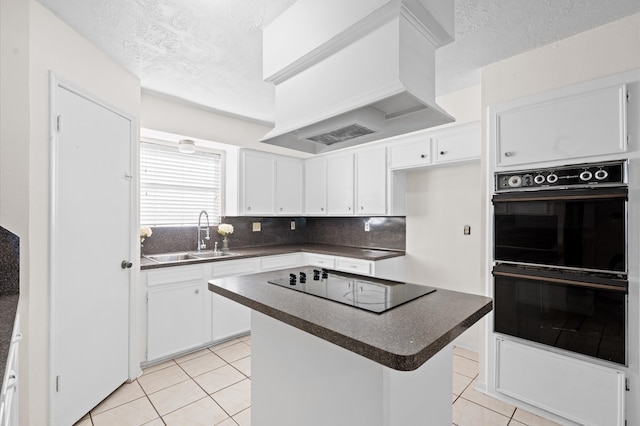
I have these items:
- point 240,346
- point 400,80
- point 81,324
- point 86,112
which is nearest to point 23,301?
point 81,324

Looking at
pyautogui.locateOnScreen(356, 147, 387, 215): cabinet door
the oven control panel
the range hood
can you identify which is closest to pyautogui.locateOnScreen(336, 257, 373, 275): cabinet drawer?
pyautogui.locateOnScreen(356, 147, 387, 215): cabinet door

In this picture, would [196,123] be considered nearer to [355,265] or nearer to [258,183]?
[258,183]

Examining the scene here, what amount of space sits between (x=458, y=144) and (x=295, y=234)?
269 cm

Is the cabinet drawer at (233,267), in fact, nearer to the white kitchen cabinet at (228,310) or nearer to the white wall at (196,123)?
the white kitchen cabinet at (228,310)

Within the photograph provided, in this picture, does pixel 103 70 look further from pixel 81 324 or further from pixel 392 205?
pixel 392 205

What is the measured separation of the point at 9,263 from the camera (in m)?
1.58

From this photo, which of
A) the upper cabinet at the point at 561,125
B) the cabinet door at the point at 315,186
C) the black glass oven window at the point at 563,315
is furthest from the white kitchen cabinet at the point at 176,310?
the upper cabinet at the point at 561,125

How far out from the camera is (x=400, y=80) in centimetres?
123

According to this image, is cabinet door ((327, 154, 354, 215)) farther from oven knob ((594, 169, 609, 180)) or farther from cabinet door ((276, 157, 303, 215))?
oven knob ((594, 169, 609, 180))

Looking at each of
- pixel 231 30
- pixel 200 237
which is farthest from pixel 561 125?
pixel 200 237

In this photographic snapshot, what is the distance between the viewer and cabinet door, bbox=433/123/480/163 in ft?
9.04

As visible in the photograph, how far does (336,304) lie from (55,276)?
5.59ft

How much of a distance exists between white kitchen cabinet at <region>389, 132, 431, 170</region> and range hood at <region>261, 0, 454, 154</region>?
156 centimetres

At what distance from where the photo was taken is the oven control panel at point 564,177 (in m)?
1.80
